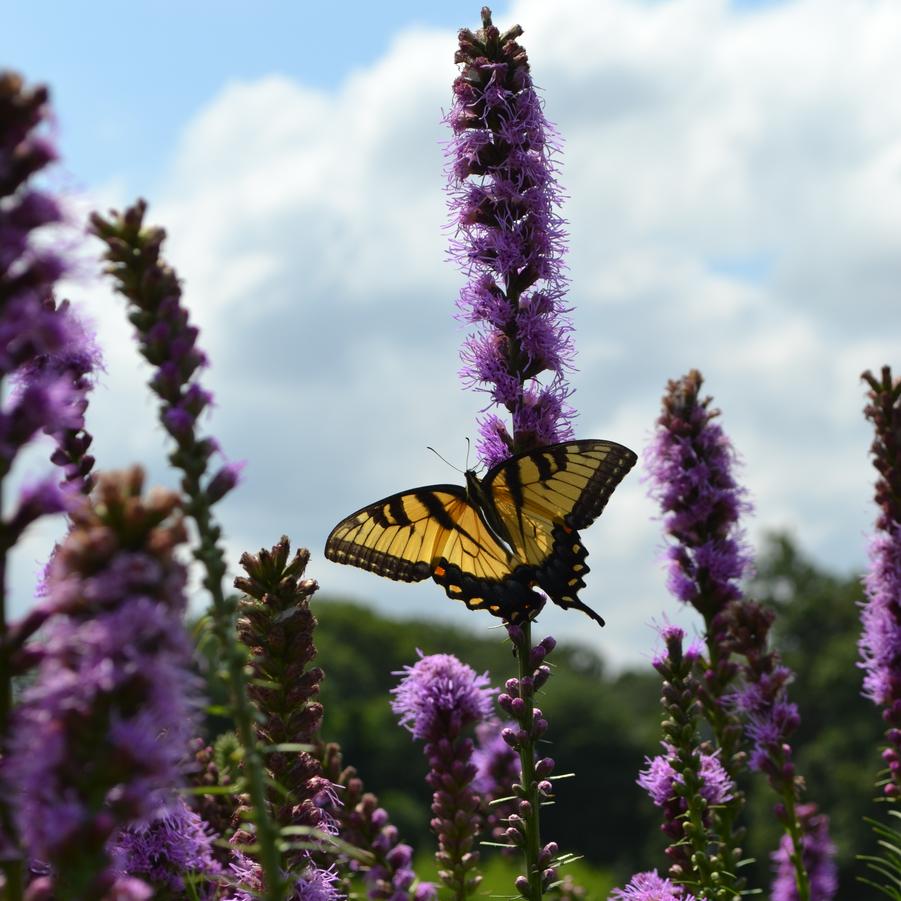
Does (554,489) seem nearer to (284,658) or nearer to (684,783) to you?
(684,783)

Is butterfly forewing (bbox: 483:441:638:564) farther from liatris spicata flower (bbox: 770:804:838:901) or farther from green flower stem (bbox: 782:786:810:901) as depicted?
liatris spicata flower (bbox: 770:804:838:901)

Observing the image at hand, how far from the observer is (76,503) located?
9.12 feet

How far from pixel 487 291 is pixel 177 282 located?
2760 millimetres

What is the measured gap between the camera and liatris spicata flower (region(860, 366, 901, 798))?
6113mm

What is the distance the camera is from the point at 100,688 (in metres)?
2.52

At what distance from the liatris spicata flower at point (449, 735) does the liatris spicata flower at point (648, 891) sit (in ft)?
2.33

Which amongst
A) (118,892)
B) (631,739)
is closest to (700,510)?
(118,892)

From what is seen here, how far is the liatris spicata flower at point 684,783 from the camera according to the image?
216 inches

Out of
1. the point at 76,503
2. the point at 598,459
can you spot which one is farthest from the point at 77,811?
the point at 598,459

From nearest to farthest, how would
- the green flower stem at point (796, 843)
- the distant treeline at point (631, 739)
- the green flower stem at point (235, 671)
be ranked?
the green flower stem at point (235, 671) < the green flower stem at point (796, 843) < the distant treeline at point (631, 739)

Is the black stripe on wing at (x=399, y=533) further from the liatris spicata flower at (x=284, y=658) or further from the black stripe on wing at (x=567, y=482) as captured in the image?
the liatris spicata flower at (x=284, y=658)

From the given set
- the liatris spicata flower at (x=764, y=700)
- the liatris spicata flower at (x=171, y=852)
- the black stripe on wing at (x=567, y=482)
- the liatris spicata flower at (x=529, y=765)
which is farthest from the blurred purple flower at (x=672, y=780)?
the liatris spicata flower at (x=171, y=852)

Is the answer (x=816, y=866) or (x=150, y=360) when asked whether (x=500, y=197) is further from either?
(x=816, y=866)

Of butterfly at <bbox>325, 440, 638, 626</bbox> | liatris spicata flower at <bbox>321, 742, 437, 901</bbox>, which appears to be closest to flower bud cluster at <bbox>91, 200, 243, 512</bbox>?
liatris spicata flower at <bbox>321, 742, 437, 901</bbox>
